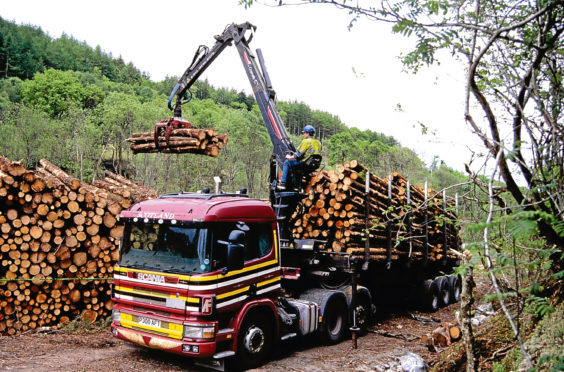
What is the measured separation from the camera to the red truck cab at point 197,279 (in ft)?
17.8

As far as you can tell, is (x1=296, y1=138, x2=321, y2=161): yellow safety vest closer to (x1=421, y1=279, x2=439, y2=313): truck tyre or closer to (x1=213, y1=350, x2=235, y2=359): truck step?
(x1=213, y1=350, x2=235, y2=359): truck step

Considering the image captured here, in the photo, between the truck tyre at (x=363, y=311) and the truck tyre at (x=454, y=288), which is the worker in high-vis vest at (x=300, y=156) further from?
the truck tyre at (x=454, y=288)

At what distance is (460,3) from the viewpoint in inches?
133

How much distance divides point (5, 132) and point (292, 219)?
32053 millimetres

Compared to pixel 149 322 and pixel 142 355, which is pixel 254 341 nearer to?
pixel 149 322

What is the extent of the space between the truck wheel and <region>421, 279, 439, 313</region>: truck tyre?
0.32m

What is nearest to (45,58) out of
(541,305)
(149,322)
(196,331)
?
(149,322)

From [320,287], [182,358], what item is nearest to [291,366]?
[182,358]

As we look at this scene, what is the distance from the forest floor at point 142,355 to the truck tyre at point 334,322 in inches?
6.7

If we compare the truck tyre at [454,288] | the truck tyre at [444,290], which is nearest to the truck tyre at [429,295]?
the truck tyre at [444,290]

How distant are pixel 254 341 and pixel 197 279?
4.56 ft

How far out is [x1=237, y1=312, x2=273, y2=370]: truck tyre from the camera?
5.91m

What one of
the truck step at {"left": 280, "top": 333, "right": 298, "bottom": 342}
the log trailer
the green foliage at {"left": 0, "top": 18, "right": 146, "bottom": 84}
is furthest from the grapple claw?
the green foliage at {"left": 0, "top": 18, "right": 146, "bottom": 84}

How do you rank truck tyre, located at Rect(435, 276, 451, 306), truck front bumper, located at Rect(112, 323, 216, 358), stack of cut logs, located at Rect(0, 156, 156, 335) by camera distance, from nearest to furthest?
truck front bumper, located at Rect(112, 323, 216, 358), stack of cut logs, located at Rect(0, 156, 156, 335), truck tyre, located at Rect(435, 276, 451, 306)
